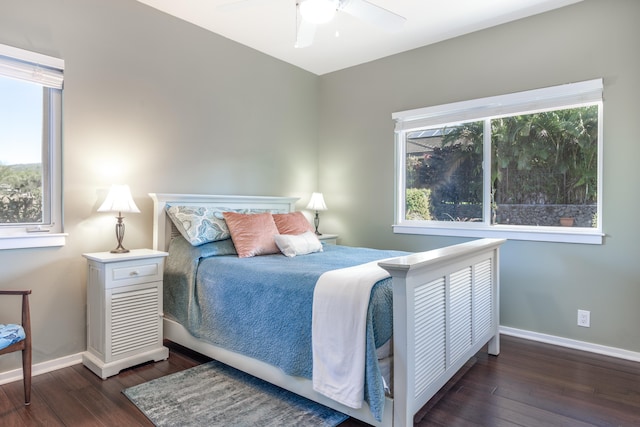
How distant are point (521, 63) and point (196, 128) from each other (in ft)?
9.43

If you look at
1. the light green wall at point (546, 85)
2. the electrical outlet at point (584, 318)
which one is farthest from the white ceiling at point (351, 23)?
the electrical outlet at point (584, 318)

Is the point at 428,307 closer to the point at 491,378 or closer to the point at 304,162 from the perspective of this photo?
the point at 491,378

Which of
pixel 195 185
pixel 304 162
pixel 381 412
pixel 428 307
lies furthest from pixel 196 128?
pixel 381 412

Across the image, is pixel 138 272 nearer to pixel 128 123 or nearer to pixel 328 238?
pixel 128 123

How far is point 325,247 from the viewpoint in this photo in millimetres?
3508

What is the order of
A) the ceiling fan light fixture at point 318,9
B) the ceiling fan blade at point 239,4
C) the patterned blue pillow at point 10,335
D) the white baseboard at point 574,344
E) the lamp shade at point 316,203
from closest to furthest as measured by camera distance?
the patterned blue pillow at point 10,335 < the ceiling fan light fixture at point 318,9 < the ceiling fan blade at point 239,4 < the white baseboard at point 574,344 < the lamp shade at point 316,203

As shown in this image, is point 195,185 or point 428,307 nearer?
point 428,307

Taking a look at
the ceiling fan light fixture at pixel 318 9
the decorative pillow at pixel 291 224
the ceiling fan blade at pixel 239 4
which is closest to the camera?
the ceiling fan light fixture at pixel 318 9

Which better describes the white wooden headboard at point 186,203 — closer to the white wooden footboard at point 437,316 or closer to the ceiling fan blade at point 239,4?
the ceiling fan blade at point 239,4

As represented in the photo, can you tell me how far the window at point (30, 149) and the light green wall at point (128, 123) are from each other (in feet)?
0.23

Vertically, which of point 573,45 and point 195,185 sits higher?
point 573,45

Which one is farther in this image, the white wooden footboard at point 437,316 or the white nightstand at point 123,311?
the white nightstand at point 123,311

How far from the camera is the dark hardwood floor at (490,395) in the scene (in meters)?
1.96

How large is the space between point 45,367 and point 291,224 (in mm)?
2052
